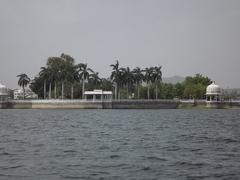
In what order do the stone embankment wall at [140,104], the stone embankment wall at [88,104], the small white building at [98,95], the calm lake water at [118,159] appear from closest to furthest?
1. the calm lake water at [118,159]
2. the stone embankment wall at [88,104]
3. the stone embankment wall at [140,104]
4. the small white building at [98,95]

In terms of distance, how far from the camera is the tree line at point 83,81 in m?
178

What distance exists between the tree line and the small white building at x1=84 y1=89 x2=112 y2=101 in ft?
10.5

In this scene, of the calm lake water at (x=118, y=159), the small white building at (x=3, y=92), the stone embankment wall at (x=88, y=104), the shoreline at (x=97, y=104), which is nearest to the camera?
the calm lake water at (x=118, y=159)

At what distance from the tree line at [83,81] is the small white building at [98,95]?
3206 millimetres

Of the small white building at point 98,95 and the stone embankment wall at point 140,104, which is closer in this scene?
the stone embankment wall at point 140,104

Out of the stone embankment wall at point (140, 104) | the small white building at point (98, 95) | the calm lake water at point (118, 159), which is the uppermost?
the small white building at point (98, 95)

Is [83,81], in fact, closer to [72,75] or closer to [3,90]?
[72,75]

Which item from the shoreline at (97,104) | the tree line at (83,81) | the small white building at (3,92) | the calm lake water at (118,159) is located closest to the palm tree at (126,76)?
the tree line at (83,81)

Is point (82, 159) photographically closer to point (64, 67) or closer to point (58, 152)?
point (58, 152)

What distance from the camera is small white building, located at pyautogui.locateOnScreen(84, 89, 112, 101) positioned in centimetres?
16938

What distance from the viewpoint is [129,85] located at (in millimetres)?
196375

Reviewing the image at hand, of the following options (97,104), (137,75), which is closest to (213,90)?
(137,75)

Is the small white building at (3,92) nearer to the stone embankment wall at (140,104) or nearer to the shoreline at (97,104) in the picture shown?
the shoreline at (97,104)

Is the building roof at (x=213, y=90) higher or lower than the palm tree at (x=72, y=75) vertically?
lower
